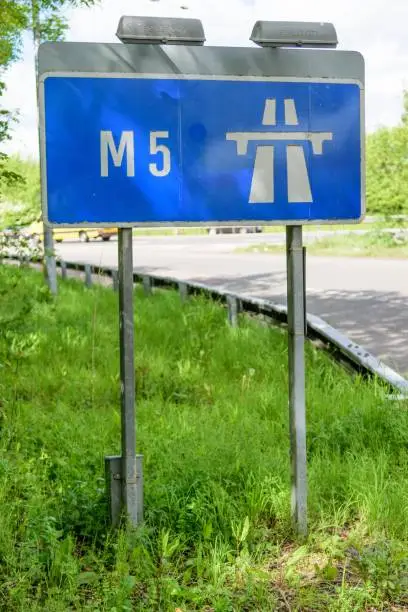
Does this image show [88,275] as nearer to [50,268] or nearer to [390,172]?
[50,268]

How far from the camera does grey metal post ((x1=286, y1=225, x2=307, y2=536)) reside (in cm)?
383

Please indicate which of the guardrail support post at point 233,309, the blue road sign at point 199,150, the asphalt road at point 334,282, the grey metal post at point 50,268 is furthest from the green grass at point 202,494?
the grey metal post at point 50,268

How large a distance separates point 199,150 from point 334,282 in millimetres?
12854

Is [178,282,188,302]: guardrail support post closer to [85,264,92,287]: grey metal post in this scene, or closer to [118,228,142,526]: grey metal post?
[85,264,92,287]: grey metal post

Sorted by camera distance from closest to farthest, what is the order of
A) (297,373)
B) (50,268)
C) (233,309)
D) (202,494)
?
(297,373), (202,494), (233,309), (50,268)

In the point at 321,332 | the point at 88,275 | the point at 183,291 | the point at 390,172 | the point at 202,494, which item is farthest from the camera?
the point at 390,172

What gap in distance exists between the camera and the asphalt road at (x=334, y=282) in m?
10.3

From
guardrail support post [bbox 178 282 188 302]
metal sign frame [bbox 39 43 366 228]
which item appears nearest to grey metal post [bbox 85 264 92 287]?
guardrail support post [bbox 178 282 188 302]

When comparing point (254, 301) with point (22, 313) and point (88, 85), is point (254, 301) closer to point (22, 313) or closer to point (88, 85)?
point (22, 313)

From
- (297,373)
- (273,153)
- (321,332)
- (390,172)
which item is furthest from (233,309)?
(390,172)

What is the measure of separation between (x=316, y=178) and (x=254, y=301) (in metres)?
5.74

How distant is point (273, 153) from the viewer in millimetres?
3756

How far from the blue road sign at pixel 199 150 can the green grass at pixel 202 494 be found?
1.31 m

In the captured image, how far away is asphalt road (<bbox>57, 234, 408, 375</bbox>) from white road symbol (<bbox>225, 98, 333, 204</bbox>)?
10.3ft
